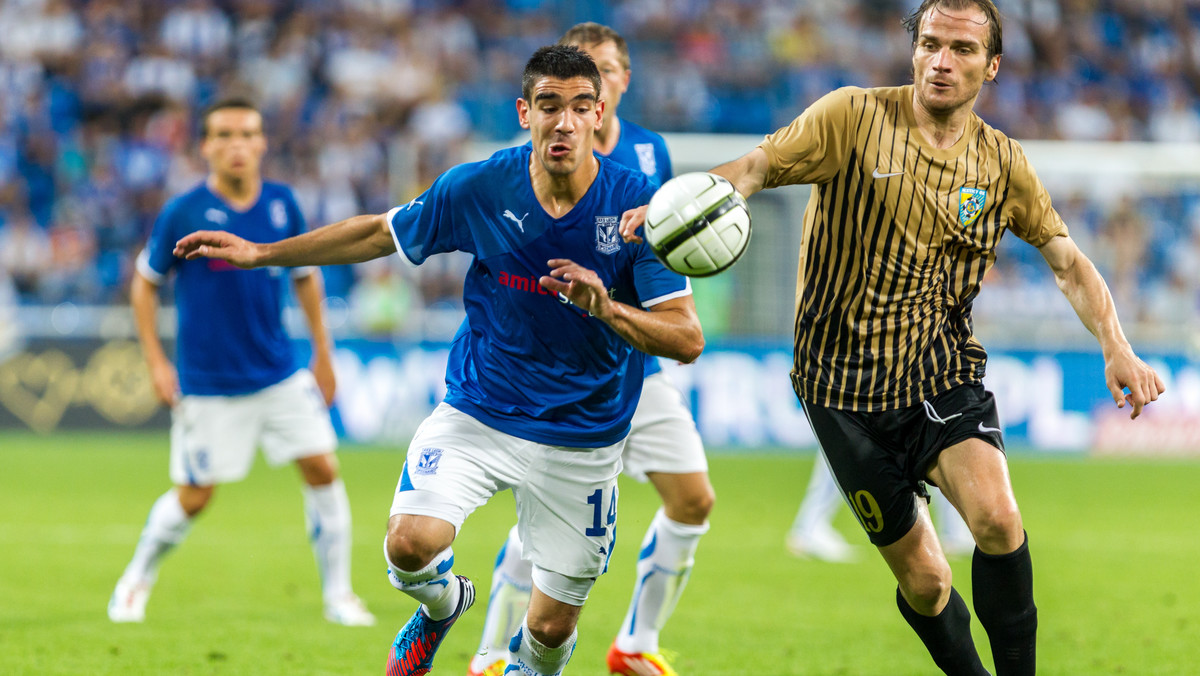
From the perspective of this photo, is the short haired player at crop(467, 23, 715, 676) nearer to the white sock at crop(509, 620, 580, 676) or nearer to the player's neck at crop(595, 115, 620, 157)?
the player's neck at crop(595, 115, 620, 157)

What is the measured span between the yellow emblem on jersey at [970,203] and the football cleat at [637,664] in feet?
7.98

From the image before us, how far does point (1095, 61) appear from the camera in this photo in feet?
74.6

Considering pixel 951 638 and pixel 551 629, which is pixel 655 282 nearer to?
pixel 551 629

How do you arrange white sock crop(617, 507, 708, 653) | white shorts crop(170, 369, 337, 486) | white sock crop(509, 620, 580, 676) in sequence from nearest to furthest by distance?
white sock crop(509, 620, 580, 676) → white sock crop(617, 507, 708, 653) → white shorts crop(170, 369, 337, 486)

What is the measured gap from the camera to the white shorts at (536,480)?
15.5 ft

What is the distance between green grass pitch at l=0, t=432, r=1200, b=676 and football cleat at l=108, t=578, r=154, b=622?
0.13 m

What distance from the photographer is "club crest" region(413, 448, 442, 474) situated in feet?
15.4

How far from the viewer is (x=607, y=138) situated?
244 inches

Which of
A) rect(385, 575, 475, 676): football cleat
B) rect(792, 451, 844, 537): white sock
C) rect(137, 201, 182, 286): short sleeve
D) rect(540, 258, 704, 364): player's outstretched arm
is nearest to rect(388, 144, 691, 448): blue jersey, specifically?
rect(540, 258, 704, 364): player's outstretched arm

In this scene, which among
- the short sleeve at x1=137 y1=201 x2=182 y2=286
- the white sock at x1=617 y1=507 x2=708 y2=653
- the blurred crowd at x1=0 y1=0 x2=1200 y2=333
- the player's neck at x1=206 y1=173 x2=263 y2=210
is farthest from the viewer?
the blurred crowd at x1=0 y1=0 x2=1200 y2=333

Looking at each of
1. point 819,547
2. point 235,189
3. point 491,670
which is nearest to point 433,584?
point 491,670

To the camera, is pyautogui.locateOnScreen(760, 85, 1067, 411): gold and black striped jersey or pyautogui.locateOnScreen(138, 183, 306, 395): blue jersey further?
pyautogui.locateOnScreen(138, 183, 306, 395): blue jersey

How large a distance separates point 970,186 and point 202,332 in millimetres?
4607

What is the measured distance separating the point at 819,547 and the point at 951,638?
4900mm
